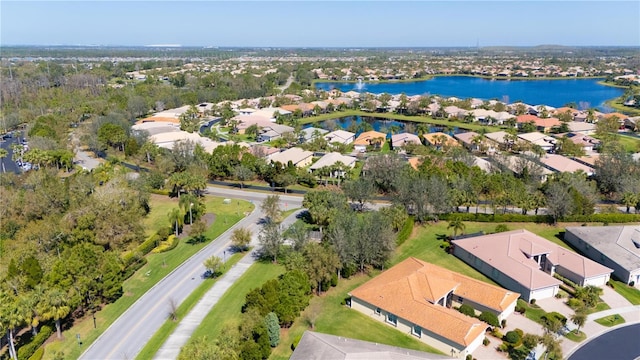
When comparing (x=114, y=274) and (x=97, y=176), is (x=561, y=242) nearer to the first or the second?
(x=114, y=274)

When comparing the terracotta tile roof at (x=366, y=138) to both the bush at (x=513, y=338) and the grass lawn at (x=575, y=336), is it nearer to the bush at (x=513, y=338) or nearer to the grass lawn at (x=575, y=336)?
the grass lawn at (x=575, y=336)

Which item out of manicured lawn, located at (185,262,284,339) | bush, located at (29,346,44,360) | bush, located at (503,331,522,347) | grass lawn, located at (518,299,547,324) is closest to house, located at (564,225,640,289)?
grass lawn, located at (518,299,547,324)

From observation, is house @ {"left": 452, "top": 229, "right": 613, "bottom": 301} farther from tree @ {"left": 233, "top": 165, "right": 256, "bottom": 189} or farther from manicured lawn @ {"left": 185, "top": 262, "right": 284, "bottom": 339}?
tree @ {"left": 233, "top": 165, "right": 256, "bottom": 189}

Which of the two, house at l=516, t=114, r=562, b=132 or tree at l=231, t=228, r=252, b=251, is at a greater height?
house at l=516, t=114, r=562, b=132

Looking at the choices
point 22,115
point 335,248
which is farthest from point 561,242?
point 22,115

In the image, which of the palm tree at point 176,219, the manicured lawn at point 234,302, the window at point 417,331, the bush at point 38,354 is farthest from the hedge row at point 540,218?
the bush at point 38,354
